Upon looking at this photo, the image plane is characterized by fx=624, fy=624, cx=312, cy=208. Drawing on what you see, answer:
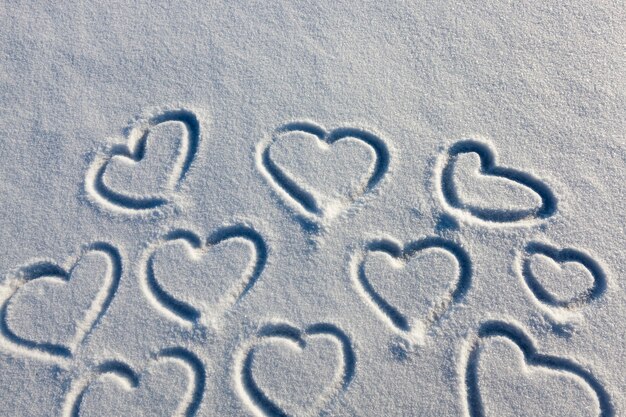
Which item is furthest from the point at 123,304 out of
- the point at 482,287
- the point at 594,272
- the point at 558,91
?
the point at 558,91

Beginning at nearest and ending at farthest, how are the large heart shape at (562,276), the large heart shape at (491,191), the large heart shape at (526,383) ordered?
the large heart shape at (526,383) → the large heart shape at (562,276) → the large heart shape at (491,191)

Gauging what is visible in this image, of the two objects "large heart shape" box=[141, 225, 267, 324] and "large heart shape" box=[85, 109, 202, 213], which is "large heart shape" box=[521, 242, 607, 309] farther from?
"large heart shape" box=[85, 109, 202, 213]

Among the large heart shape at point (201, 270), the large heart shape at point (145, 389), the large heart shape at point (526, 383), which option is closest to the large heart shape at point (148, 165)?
the large heart shape at point (201, 270)

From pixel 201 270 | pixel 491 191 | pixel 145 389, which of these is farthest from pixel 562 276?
pixel 145 389

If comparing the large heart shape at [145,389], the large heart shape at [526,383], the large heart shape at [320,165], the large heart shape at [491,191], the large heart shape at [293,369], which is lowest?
the large heart shape at [145,389]

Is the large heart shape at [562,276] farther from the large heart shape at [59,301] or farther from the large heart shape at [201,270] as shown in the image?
the large heart shape at [59,301]

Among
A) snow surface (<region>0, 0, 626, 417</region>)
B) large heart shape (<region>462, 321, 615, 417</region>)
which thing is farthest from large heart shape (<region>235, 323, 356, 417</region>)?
large heart shape (<region>462, 321, 615, 417</region>)

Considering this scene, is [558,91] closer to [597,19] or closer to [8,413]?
[597,19]

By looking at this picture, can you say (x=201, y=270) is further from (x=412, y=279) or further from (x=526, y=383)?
(x=526, y=383)
